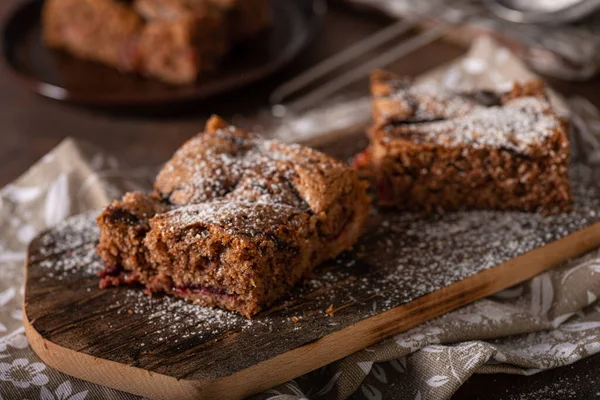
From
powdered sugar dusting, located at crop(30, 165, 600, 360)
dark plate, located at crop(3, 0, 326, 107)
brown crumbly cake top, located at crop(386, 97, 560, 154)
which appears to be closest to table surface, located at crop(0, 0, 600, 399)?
dark plate, located at crop(3, 0, 326, 107)

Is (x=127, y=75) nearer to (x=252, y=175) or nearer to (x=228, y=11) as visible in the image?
(x=228, y=11)

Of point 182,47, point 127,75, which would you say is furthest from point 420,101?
point 127,75

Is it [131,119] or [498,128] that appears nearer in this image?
[498,128]

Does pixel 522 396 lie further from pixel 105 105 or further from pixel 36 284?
pixel 105 105

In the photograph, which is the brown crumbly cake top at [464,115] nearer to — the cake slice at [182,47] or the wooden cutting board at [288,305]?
the wooden cutting board at [288,305]

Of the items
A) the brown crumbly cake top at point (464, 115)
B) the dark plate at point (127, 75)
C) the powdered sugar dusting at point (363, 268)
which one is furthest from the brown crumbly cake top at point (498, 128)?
the dark plate at point (127, 75)

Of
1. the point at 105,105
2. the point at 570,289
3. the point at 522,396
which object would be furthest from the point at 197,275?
the point at 105,105
